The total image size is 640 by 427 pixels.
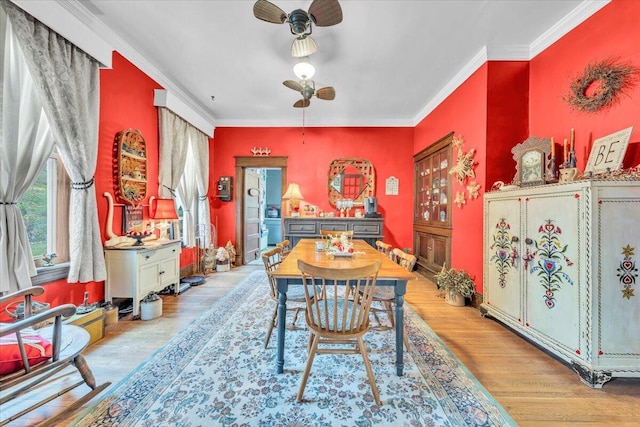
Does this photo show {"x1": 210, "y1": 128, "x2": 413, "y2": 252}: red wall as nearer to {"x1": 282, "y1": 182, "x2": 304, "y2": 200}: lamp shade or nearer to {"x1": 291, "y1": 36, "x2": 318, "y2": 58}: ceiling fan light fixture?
{"x1": 282, "y1": 182, "x2": 304, "y2": 200}: lamp shade

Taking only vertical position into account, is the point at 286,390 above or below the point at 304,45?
below

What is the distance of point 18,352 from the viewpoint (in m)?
1.31

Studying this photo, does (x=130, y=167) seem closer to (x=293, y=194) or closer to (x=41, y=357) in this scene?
(x=41, y=357)

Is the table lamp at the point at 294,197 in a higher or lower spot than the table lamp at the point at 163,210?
higher

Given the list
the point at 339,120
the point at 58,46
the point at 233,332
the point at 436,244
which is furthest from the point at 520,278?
the point at 58,46

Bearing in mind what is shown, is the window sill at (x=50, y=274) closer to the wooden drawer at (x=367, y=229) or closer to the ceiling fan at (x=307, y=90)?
the ceiling fan at (x=307, y=90)

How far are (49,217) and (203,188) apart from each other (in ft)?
8.27

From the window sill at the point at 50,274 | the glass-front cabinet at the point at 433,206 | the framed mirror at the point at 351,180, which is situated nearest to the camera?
the window sill at the point at 50,274

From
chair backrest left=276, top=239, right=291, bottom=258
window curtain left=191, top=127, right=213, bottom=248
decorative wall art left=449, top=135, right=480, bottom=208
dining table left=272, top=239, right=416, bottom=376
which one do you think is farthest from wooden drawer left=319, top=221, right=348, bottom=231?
dining table left=272, top=239, right=416, bottom=376

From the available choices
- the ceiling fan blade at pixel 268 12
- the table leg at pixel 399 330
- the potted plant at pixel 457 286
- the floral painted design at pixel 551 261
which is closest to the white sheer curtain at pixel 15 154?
the ceiling fan blade at pixel 268 12

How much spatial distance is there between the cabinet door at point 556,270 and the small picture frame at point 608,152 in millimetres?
416

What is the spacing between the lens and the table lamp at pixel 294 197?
4787mm

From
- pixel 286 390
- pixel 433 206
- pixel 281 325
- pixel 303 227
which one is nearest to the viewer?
pixel 286 390

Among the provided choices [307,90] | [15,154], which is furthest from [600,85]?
[15,154]
